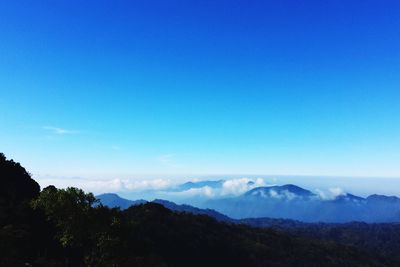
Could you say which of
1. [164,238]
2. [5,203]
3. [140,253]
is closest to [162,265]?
[140,253]

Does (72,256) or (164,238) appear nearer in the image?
(72,256)

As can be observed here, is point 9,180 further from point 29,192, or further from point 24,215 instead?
point 24,215

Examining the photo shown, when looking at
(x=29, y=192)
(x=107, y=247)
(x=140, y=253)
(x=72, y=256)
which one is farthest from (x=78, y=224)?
(x=29, y=192)

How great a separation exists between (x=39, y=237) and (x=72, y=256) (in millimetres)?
5580

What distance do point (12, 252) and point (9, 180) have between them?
178ft

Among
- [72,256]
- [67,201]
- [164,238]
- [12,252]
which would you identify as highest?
[67,201]

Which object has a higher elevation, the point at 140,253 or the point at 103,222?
the point at 103,222

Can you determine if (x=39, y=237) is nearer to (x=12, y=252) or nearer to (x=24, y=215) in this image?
(x=24, y=215)

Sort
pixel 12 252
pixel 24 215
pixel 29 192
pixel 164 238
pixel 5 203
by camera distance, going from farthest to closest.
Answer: pixel 164 238
pixel 29 192
pixel 5 203
pixel 24 215
pixel 12 252

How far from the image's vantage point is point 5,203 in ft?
218

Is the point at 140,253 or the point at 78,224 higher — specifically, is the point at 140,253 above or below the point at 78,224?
below

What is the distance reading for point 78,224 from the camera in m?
39.2

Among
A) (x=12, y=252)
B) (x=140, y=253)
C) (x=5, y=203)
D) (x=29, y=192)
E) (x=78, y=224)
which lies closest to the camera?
(x=12, y=252)

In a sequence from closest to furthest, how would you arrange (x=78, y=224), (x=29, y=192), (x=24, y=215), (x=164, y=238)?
(x=78, y=224) → (x=24, y=215) → (x=29, y=192) → (x=164, y=238)
